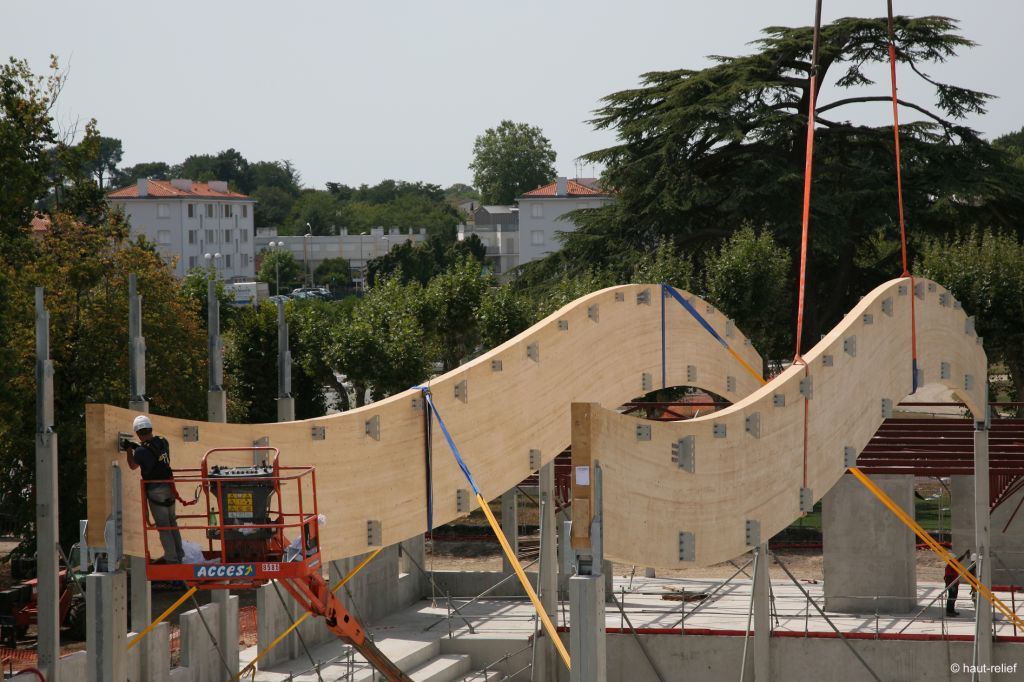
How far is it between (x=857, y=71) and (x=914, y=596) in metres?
25.8

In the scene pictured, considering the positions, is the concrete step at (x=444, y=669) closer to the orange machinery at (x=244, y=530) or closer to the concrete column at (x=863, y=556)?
the concrete column at (x=863, y=556)

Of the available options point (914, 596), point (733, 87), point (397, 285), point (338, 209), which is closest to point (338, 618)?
point (914, 596)

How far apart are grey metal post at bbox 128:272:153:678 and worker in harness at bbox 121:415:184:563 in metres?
3.78

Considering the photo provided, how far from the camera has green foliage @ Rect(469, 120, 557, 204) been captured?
162625 millimetres

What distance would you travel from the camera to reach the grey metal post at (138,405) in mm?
15141

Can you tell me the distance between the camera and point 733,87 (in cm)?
4522

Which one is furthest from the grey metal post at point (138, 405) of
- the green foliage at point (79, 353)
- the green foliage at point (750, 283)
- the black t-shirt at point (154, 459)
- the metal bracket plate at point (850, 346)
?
the green foliage at point (750, 283)

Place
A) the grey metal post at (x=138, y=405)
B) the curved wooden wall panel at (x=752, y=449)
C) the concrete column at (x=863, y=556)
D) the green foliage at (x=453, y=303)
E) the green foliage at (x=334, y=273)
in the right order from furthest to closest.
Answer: the green foliage at (x=334, y=273) < the green foliage at (x=453, y=303) < the concrete column at (x=863, y=556) < the grey metal post at (x=138, y=405) < the curved wooden wall panel at (x=752, y=449)

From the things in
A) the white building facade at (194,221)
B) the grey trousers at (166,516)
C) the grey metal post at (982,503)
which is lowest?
the grey metal post at (982,503)

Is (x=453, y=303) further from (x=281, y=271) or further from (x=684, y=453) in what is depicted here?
(x=281, y=271)

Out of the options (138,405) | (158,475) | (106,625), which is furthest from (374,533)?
(138,405)

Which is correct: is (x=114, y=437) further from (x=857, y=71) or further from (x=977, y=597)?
(x=857, y=71)

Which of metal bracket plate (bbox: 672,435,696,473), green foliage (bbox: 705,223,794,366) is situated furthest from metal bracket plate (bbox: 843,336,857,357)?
green foliage (bbox: 705,223,794,366)

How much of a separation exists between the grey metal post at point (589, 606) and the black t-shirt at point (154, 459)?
10.8 feet
